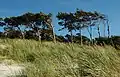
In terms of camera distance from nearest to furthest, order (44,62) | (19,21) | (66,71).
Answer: (66,71), (44,62), (19,21)

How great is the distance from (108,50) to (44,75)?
1.24 meters

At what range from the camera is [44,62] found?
6.76m

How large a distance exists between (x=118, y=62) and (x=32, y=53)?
466 centimetres

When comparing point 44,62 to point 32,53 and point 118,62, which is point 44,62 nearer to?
point 118,62

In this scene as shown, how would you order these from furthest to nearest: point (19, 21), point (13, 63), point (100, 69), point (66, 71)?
1. point (19, 21)
2. point (13, 63)
3. point (66, 71)
4. point (100, 69)

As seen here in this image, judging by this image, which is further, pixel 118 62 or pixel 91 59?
pixel 91 59

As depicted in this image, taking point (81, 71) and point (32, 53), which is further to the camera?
point (32, 53)

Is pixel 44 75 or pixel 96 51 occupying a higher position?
pixel 96 51

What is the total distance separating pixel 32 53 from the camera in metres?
9.91

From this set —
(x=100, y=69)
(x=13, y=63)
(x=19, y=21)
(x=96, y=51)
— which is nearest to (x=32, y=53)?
(x=13, y=63)

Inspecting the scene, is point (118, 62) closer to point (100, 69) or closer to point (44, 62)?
point (100, 69)

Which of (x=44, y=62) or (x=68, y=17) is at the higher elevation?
(x=68, y=17)

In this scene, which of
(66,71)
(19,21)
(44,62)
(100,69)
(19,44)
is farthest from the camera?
(19,21)

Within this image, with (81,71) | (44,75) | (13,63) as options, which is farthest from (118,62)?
(13,63)
